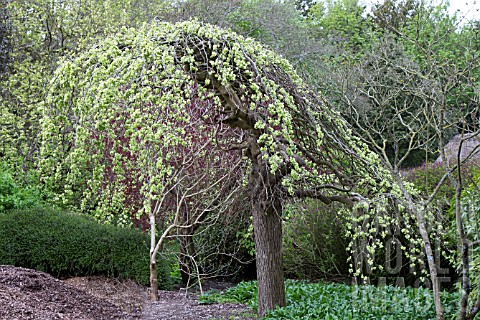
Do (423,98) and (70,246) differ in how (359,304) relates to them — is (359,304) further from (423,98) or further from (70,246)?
(70,246)

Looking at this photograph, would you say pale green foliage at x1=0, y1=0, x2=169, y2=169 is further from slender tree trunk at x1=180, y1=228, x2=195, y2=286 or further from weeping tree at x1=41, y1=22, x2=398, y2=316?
weeping tree at x1=41, y1=22, x2=398, y2=316

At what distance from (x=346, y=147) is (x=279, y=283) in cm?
154

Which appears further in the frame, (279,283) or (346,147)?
(279,283)

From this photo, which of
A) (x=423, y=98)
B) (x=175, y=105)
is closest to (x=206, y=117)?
(x=175, y=105)

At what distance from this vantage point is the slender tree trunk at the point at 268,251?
192 inches

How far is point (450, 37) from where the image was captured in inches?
586

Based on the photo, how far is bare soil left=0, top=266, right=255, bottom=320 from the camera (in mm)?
4758

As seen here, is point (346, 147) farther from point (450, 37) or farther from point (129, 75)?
point (450, 37)

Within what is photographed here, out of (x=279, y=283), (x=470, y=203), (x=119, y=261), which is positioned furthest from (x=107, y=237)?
(x=470, y=203)

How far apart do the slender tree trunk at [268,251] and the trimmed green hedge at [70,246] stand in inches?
109

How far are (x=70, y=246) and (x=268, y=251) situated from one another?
330cm

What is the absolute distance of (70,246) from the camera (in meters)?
7.07

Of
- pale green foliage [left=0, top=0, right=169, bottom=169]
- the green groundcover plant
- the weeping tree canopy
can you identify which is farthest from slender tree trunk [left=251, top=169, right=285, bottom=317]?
pale green foliage [left=0, top=0, right=169, bottom=169]

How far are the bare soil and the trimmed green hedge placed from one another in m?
0.46
